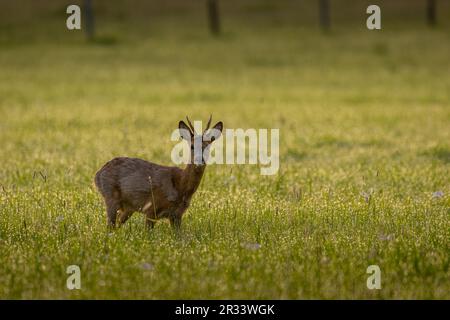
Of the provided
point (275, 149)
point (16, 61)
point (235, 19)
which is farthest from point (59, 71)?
point (235, 19)

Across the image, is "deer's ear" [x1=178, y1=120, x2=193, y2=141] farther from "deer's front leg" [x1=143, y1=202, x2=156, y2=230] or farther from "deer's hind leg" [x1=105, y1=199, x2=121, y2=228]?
"deer's hind leg" [x1=105, y1=199, x2=121, y2=228]

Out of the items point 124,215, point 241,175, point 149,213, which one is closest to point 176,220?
point 149,213

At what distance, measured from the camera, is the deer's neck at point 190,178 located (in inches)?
368

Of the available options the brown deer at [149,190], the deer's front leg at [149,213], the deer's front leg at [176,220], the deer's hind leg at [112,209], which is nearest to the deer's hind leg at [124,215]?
the brown deer at [149,190]

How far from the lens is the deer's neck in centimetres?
936

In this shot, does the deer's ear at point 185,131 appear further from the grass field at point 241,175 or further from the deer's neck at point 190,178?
the grass field at point 241,175

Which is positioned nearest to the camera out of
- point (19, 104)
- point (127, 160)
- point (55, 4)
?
point (127, 160)

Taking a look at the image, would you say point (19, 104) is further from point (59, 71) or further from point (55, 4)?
point (55, 4)

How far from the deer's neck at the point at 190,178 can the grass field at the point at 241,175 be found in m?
0.51

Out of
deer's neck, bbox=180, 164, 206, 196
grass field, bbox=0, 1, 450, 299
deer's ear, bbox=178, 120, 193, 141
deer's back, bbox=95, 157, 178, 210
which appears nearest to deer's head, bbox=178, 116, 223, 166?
deer's ear, bbox=178, 120, 193, 141

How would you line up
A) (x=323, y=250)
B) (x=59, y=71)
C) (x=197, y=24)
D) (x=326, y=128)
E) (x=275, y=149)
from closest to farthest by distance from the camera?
(x=323, y=250), (x=275, y=149), (x=326, y=128), (x=59, y=71), (x=197, y=24)

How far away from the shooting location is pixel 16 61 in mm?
41750

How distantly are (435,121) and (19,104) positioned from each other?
518 inches
